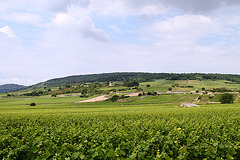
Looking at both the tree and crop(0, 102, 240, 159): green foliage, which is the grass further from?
the tree

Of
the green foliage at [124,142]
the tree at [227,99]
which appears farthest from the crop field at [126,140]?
the tree at [227,99]

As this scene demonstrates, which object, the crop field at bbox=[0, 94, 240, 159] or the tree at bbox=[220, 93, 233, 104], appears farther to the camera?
the tree at bbox=[220, 93, 233, 104]

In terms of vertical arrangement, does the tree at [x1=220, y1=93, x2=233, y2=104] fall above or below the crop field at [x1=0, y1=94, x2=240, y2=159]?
below

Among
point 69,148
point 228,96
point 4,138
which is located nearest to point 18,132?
point 4,138

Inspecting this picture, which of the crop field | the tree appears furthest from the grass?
the tree

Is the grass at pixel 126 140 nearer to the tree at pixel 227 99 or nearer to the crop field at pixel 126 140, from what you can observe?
the crop field at pixel 126 140

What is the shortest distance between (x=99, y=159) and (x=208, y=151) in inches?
193

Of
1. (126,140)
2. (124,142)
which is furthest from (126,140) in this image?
(124,142)

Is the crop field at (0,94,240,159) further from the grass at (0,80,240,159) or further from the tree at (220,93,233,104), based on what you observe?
the tree at (220,93,233,104)

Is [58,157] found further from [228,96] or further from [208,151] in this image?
[228,96]

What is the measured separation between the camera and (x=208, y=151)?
22.9 feet

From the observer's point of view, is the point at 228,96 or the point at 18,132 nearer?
the point at 18,132

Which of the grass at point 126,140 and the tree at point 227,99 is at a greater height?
the grass at point 126,140

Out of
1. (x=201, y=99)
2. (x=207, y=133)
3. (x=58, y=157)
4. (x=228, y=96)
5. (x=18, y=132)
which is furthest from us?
(x=201, y=99)
